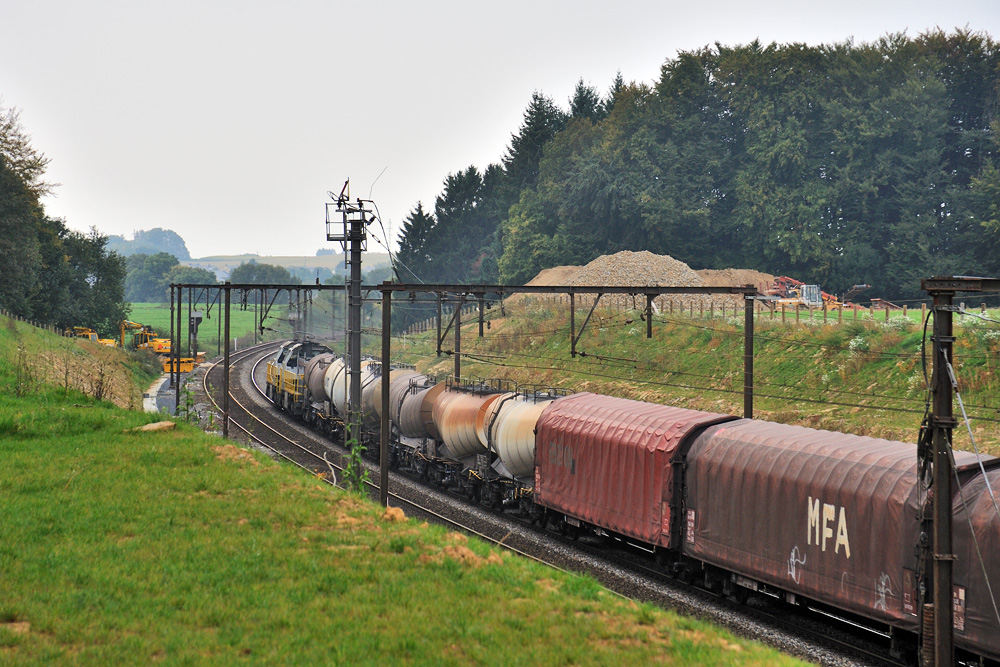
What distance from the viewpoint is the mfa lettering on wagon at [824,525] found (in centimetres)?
1290

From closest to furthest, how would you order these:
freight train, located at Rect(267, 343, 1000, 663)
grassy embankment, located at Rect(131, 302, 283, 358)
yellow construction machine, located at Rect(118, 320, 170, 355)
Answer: freight train, located at Rect(267, 343, 1000, 663) → yellow construction machine, located at Rect(118, 320, 170, 355) → grassy embankment, located at Rect(131, 302, 283, 358)

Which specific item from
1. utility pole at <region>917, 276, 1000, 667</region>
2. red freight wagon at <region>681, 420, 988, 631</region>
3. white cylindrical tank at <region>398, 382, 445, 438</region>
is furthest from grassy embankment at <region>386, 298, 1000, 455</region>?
utility pole at <region>917, 276, 1000, 667</region>

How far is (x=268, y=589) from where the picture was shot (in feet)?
36.2

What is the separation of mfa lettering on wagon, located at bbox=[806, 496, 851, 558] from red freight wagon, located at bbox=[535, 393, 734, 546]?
3.40 m

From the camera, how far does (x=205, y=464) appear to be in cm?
1920

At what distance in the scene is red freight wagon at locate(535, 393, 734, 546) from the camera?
16.7 metres

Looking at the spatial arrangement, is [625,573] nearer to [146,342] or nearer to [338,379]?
[338,379]

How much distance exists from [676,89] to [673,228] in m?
14.0

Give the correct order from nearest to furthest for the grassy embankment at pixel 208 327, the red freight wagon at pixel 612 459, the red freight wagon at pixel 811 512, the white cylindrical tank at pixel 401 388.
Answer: the red freight wagon at pixel 811 512 < the red freight wagon at pixel 612 459 < the white cylindrical tank at pixel 401 388 < the grassy embankment at pixel 208 327

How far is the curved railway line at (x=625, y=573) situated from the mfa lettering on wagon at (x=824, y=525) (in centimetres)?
186

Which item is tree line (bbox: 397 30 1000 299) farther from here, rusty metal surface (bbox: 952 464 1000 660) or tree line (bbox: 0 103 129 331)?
rusty metal surface (bbox: 952 464 1000 660)

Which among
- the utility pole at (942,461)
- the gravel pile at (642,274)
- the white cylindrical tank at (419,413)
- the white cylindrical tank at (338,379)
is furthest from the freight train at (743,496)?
the gravel pile at (642,274)

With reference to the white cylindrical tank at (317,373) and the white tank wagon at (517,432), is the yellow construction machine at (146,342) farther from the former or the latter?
the white tank wagon at (517,432)

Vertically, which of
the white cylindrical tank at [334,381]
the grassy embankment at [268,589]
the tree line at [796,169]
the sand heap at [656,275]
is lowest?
the grassy embankment at [268,589]
